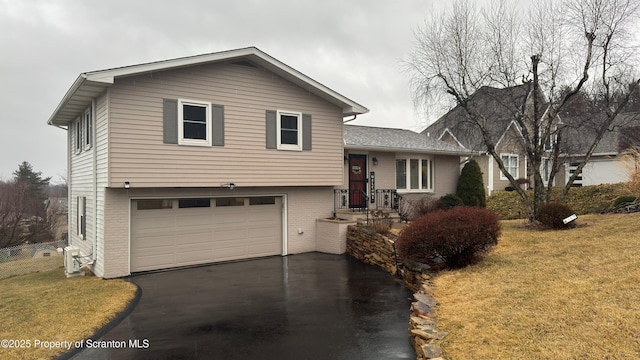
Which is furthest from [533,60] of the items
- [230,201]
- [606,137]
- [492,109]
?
[606,137]

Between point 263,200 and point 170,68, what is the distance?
503 centimetres

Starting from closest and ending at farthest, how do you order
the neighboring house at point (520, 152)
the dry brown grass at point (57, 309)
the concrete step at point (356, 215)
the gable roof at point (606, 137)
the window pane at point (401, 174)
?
the dry brown grass at point (57, 309) → the concrete step at point (356, 215) → the gable roof at point (606, 137) → the window pane at point (401, 174) → the neighboring house at point (520, 152)

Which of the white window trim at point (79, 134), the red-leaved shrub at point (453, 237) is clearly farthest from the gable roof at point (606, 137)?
the white window trim at point (79, 134)

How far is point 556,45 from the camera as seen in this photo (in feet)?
42.0

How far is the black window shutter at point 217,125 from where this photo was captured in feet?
36.4

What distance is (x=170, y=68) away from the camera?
10320 mm

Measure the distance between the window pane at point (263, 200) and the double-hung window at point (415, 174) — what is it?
6.11 metres

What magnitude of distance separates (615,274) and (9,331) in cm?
A: 982

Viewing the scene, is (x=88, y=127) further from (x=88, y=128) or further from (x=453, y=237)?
(x=453, y=237)

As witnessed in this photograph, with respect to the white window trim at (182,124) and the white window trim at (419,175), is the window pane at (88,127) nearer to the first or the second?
the white window trim at (182,124)

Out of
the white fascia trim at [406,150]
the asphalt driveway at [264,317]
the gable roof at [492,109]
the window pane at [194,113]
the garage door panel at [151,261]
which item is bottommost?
the asphalt driveway at [264,317]

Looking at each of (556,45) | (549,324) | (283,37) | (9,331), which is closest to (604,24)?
(556,45)

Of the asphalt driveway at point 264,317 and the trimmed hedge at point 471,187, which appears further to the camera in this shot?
the trimmed hedge at point 471,187

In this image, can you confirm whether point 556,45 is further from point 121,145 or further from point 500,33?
point 121,145
